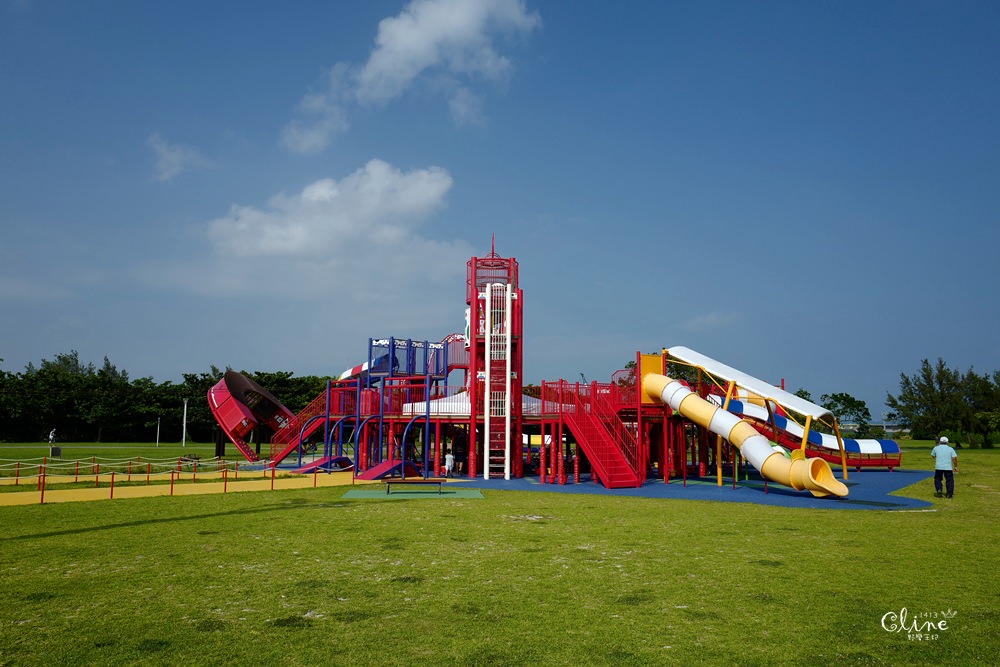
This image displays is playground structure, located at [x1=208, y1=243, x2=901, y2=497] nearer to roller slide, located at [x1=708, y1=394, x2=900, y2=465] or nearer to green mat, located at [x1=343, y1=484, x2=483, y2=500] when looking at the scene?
roller slide, located at [x1=708, y1=394, x2=900, y2=465]

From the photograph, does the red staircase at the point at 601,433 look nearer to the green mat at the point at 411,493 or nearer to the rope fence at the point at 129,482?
the green mat at the point at 411,493

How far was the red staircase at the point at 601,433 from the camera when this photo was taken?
24.5 metres

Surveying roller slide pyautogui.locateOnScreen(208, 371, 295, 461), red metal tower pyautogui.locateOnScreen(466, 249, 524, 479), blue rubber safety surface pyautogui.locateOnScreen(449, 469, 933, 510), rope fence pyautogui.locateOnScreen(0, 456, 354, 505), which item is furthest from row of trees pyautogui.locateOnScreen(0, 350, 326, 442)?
blue rubber safety surface pyautogui.locateOnScreen(449, 469, 933, 510)

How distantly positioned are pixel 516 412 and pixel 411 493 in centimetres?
893

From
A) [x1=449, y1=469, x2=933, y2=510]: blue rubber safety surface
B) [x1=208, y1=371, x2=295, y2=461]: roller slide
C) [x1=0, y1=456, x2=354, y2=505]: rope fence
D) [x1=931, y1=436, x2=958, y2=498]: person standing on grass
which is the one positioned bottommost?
[x1=449, y1=469, x2=933, y2=510]: blue rubber safety surface

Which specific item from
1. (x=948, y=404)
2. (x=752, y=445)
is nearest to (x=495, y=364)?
(x=752, y=445)

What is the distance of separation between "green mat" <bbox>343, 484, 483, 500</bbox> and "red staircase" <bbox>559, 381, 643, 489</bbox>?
201 inches

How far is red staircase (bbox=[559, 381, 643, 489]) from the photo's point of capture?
2453cm

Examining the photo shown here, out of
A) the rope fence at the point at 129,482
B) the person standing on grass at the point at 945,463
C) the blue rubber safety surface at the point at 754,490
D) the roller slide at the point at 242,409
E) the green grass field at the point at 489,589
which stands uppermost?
the roller slide at the point at 242,409

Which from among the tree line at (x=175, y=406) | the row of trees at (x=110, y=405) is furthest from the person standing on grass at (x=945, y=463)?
the row of trees at (x=110, y=405)

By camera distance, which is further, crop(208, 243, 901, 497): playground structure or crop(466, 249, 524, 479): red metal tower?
crop(466, 249, 524, 479): red metal tower

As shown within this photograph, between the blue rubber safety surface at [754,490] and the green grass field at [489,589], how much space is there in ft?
11.5

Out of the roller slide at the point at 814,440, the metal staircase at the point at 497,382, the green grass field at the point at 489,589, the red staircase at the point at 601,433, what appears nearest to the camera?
the green grass field at the point at 489,589

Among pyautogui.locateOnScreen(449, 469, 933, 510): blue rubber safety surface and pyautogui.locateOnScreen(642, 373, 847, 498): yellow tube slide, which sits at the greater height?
pyautogui.locateOnScreen(642, 373, 847, 498): yellow tube slide
